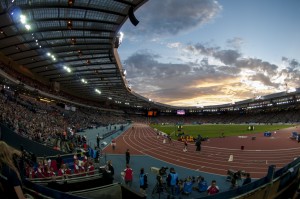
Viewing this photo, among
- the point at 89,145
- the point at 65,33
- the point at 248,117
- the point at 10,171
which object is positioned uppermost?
the point at 65,33

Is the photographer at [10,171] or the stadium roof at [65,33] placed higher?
the stadium roof at [65,33]

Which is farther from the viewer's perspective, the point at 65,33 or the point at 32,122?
the point at 65,33

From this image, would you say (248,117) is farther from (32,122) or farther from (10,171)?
(10,171)

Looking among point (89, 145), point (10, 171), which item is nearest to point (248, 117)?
point (89, 145)

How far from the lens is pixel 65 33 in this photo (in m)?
30.3

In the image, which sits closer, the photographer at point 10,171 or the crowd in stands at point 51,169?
the photographer at point 10,171

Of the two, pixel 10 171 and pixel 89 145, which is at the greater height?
pixel 10 171

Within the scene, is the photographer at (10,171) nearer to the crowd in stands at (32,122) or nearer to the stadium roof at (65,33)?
the stadium roof at (65,33)

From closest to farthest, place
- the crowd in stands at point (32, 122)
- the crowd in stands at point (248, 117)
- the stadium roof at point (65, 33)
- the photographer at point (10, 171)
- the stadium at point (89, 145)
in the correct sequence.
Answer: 1. the photographer at point (10, 171)
2. the stadium at point (89, 145)
3. the stadium roof at point (65, 33)
4. the crowd in stands at point (32, 122)
5. the crowd in stands at point (248, 117)

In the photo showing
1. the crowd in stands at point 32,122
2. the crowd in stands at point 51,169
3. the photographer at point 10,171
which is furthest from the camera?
the crowd in stands at point 32,122

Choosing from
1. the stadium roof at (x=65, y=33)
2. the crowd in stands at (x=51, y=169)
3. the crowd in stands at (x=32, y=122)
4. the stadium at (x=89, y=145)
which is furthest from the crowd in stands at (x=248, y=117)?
the crowd in stands at (x=51, y=169)

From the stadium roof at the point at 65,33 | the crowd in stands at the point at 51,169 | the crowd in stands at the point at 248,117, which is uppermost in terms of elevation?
the stadium roof at the point at 65,33

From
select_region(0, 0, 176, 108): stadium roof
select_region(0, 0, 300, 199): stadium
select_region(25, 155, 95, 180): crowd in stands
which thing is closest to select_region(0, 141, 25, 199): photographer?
select_region(0, 0, 300, 199): stadium

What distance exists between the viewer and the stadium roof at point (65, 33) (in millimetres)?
22092
